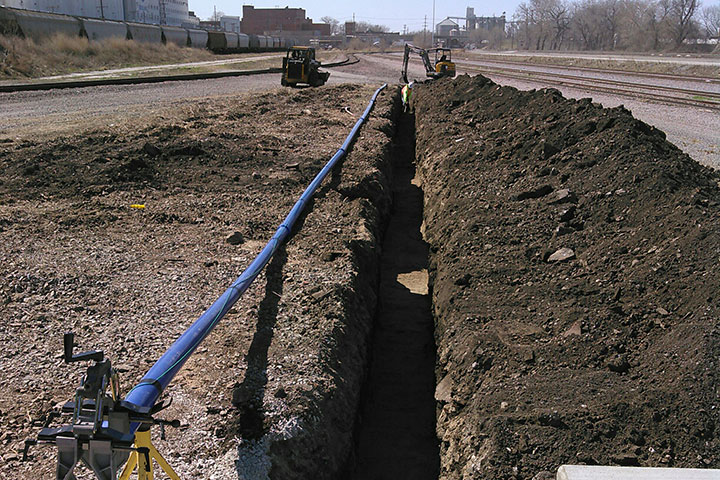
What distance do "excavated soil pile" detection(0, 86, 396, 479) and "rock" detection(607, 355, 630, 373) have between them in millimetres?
1809

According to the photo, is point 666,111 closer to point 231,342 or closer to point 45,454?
point 231,342

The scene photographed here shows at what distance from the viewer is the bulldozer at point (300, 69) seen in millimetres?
24766

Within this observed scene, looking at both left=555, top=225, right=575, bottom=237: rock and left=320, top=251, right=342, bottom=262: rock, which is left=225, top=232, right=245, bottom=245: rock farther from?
left=555, top=225, right=575, bottom=237: rock

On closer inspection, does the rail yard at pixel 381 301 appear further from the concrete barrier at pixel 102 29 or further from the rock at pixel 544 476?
the concrete barrier at pixel 102 29

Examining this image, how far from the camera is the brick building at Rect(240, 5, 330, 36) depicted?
428 feet

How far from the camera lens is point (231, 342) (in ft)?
14.3

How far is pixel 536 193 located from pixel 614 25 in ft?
345

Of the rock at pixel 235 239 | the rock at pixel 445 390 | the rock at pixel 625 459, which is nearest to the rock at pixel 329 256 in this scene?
the rock at pixel 235 239

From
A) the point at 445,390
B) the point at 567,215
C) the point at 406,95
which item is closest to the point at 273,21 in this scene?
the point at 406,95

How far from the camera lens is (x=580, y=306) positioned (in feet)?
15.2

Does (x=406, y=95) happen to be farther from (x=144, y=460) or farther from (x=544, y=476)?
(x=144, y=460)

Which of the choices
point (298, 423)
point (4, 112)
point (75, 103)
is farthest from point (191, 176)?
point (75, 103)

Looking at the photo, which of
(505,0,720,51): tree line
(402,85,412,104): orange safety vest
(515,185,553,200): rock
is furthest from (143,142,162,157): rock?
(505,0,720,51): tree line

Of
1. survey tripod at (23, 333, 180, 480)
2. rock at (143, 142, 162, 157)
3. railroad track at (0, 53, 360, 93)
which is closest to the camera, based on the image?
survey tripod at (23, 333, 180, 480)
